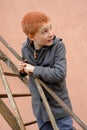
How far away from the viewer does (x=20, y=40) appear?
9.34 feet

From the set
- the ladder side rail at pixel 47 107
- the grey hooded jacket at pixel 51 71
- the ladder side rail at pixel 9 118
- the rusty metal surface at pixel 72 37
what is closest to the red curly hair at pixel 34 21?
the grey hooded jacket at pixel 51 71

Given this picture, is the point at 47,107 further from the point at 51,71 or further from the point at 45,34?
the point at 45,34

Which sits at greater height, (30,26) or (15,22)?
(30,26)

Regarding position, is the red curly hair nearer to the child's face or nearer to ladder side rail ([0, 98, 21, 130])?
the child's face

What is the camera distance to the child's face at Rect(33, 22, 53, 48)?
1.43m

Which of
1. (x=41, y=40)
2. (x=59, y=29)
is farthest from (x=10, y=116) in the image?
(x=59, y=29)

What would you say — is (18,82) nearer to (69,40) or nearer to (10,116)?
(69,40)

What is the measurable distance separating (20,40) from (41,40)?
141 cm

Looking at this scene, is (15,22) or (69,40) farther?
(15,22)

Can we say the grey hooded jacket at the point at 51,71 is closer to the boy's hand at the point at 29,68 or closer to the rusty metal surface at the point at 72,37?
the boy's hand at the point at 29,68

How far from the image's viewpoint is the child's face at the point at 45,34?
143 cm

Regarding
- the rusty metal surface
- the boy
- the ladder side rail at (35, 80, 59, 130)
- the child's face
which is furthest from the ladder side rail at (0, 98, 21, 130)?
the rusty metal surface

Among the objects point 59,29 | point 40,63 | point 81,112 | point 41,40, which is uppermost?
point 41,40

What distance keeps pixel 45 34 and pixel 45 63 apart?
0.50 feet
